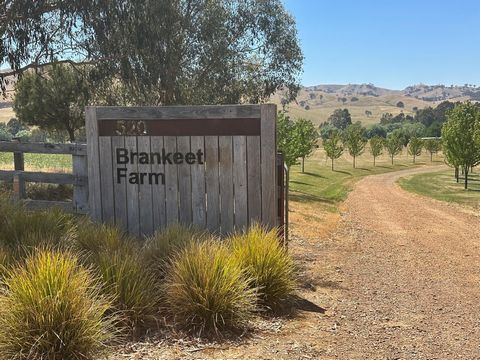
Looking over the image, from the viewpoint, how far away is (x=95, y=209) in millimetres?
6648

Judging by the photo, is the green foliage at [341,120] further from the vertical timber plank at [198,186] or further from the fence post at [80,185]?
the vertical timber plank at [198,186]

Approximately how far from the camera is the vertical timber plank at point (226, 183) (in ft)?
19.7

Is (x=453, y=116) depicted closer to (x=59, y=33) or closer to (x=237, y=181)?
(x=59, y=33)

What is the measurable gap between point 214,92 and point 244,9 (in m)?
4.01

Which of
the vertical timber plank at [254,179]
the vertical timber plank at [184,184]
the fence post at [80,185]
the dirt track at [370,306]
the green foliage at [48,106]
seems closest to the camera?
the dirt track at [370,306]

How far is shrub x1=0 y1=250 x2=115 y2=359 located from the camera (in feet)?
10.1

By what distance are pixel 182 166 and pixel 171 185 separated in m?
0.30

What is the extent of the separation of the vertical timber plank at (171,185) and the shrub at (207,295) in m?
2.09

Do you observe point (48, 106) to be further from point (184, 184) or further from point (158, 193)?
point (184, 184)

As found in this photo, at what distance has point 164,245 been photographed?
5.29m

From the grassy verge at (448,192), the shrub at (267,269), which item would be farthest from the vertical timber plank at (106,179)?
the grassy verge at (448,192)

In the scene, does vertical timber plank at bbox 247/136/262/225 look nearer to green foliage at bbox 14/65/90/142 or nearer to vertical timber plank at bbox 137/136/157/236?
vertical timber plank at bbox 137/136/157/236

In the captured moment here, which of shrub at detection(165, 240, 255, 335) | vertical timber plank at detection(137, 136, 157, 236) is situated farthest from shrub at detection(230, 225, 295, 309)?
vertical timber plank at detection(137, 136, 157, 236)

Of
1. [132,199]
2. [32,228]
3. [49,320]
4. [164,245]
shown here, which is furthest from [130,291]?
[132,199]
